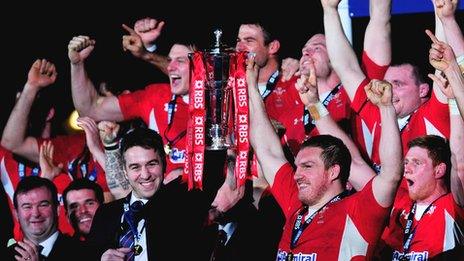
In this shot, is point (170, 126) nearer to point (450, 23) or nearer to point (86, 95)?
point (86, 95)

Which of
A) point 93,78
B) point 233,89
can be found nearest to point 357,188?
point 233,89

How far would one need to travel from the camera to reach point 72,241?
27.5ft

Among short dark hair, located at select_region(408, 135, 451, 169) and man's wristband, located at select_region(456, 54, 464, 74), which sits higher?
man's wristband, located at select_region(456, 54, 464, 74)

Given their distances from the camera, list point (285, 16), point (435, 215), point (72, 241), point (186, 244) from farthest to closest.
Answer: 1. point (285, 16)
2. point (72, 241)
3. point (186, 244)
4. point (435, 215)

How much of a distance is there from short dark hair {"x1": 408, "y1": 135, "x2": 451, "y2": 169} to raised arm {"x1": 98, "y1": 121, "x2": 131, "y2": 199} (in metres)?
2.14

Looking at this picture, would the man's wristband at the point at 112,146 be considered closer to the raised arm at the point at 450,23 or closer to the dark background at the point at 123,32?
the dark background at the point at 123,32

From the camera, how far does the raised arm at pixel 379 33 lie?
801 cm

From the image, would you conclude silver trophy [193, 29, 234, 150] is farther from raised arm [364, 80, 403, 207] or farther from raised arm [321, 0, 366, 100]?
raised arm [364, 80, 403, 207]

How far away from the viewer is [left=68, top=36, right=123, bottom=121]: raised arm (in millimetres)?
8922

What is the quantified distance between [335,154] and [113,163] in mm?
1953

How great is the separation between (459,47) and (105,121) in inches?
99.6

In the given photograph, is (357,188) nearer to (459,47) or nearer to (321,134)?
(321,134)

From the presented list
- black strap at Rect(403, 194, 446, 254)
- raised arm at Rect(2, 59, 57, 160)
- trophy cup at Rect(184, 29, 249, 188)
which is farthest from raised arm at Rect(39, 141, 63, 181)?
black strap at Rect(403, 194, 446, 254)

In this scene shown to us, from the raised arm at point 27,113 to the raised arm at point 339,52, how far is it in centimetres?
221
